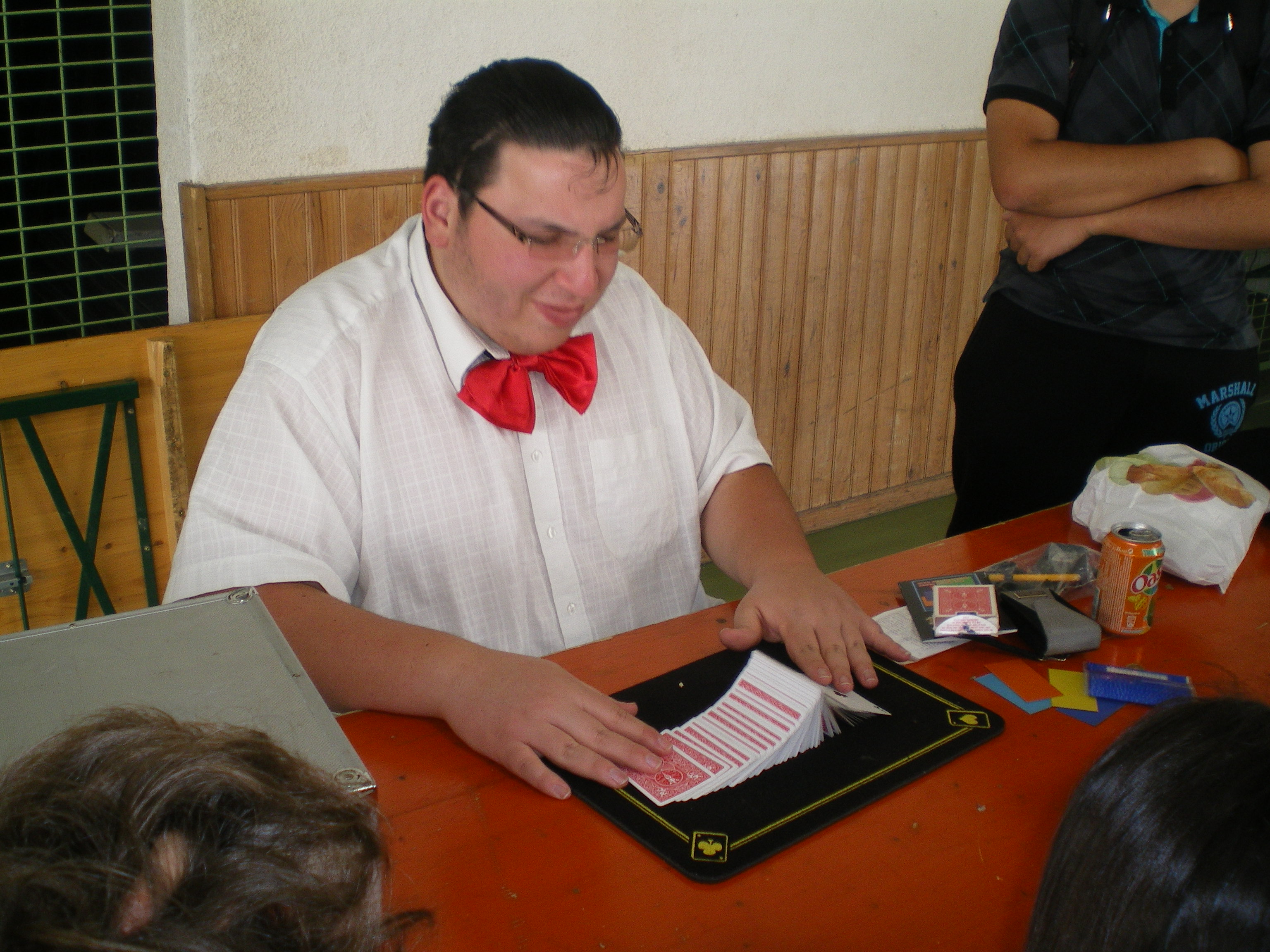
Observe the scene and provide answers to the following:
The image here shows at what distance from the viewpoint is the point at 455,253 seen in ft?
4.78

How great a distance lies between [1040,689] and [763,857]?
1.58ft

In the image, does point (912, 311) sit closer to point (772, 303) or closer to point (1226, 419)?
point (772, 303)

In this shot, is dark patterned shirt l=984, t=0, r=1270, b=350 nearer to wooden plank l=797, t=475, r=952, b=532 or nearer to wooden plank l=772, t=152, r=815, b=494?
wooden plank l=772, t=152, r=815, b=494

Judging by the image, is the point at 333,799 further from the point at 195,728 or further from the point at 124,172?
the point at 124,172

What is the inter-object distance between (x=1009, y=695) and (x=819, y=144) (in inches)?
98.3

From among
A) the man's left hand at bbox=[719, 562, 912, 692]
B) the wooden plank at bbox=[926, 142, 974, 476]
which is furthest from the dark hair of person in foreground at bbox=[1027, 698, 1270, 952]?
the wooden plank at bbox=[926, 142, 974, 476]

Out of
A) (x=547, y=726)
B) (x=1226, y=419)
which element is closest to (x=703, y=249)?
(x=1226, y=419)

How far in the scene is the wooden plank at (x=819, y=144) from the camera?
3139 millimetres

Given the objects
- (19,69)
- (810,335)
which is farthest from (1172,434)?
(19,69)

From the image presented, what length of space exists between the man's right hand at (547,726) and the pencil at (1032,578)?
2.03ft

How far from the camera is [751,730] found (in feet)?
3.75

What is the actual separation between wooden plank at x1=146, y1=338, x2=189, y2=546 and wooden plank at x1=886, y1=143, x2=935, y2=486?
2.47 metres

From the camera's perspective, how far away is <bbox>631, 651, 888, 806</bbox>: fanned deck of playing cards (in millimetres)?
1062

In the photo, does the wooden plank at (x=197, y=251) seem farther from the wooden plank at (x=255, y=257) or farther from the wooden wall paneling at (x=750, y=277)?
the wooden wall paneling at (x=750, y=277)
